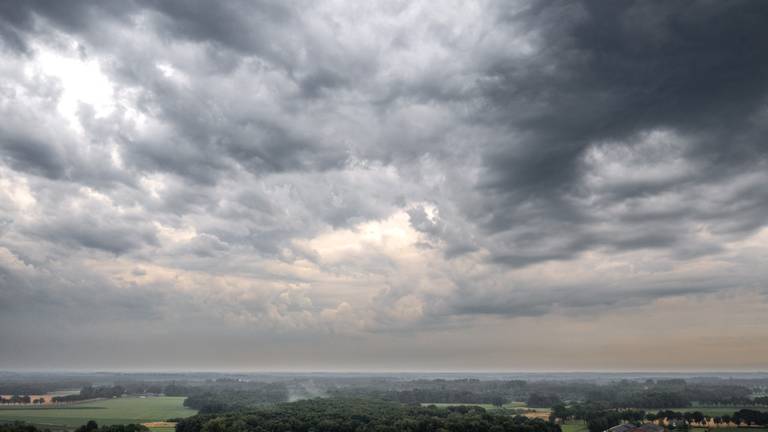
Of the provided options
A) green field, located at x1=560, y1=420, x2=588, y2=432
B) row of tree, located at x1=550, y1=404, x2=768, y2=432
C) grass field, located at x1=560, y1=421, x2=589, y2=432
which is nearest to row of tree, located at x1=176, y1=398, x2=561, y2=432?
grass field, located at x1=560, y1=421, x2=589, y2=432

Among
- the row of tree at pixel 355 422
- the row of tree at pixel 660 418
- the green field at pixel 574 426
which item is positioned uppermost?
the row of tree at pixel 355 422

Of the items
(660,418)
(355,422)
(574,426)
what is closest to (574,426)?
(574,426)

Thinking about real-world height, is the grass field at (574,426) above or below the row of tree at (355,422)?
below

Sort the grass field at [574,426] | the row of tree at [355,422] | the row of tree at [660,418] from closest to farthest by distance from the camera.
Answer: the row of tree at [355,422], the row of tree at [660,418], the grass field at [574,426]

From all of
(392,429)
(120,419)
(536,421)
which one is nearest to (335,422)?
(392,429)

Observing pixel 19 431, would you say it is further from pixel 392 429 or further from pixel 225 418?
pixel 392 429

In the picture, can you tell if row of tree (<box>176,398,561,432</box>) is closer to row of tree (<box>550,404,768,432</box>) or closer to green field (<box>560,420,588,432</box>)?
green field (<box>560,420,588,432</box>)

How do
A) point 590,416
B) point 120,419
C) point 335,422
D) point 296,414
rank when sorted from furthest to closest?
point 120,419
point 590,416
point 296,414
point 335,422

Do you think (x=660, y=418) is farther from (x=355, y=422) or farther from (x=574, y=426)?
(x=355, y=422)

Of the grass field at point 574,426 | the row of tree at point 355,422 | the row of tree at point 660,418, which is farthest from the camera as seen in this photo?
the grass field at point 574,426

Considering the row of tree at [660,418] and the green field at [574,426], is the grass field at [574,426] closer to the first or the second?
the green field at [574,426]

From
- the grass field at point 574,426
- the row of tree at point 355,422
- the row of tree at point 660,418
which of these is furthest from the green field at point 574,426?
the row of tree at point 355,422
